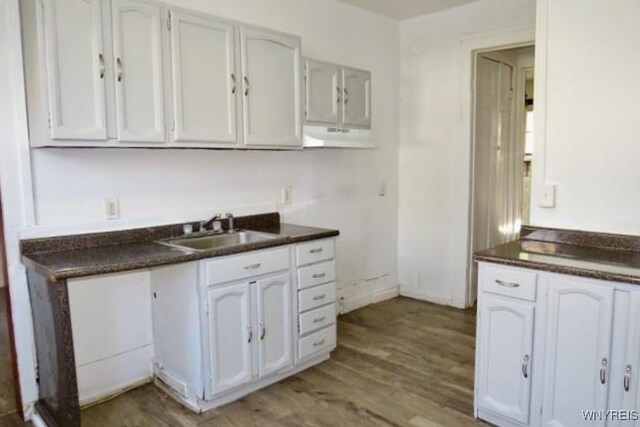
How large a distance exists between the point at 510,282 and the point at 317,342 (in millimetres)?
1320

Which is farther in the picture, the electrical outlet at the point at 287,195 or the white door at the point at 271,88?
the electrical outlet at the point at 287,195

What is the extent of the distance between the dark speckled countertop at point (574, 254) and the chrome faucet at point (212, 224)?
1.58 m

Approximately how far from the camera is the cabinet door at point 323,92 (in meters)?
3.26

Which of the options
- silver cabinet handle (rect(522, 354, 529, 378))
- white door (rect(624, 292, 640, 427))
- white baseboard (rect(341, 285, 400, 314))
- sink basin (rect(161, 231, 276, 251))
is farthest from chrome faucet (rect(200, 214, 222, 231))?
white door (rect(624, 292, 640, 427))

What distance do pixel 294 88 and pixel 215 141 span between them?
706 mm

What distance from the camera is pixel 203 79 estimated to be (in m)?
2.65

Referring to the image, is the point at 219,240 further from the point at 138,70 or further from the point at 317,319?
the point at 138,70

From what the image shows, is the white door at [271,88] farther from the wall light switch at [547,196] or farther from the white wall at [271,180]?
the wall light switch at [547,196]

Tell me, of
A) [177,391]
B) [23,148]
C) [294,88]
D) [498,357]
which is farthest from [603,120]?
[23,148]

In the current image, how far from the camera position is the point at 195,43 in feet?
8.55

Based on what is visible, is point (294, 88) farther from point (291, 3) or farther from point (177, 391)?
point (177, 391)

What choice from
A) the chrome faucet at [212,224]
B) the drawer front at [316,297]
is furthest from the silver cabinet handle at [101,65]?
the drawer front at [316,297]

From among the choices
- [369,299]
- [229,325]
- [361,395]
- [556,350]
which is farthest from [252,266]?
[369,299]

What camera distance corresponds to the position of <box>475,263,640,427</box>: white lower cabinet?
196cm
